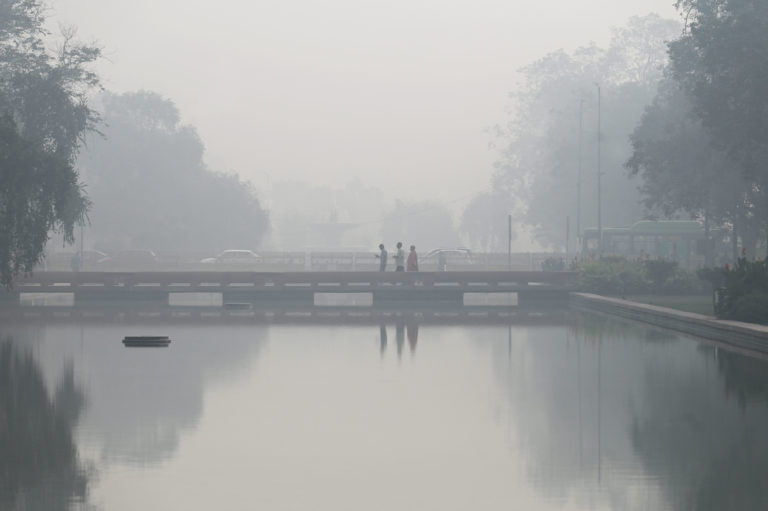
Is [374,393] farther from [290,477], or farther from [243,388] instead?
[290,477]

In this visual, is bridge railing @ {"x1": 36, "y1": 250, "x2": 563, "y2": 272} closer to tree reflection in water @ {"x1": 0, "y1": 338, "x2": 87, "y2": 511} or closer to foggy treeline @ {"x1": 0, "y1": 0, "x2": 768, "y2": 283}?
foggy treeline @ {"x1": 0, "y1": 0, "x2": 768, "y2": 283}

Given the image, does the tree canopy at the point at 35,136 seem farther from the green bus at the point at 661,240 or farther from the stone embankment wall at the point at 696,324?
the green bus at the point at 661,240

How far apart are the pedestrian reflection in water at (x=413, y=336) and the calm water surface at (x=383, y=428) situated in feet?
0.90

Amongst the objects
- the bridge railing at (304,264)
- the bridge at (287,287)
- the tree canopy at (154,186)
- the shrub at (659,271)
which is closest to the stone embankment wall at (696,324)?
the shrub at (659,271)

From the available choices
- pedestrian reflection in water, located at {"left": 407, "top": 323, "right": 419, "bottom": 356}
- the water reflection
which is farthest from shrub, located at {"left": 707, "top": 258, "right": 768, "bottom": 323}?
pedestrian reflection in water, located at {"left": 407, "top": 323, "right": 419, "bottom": 356}

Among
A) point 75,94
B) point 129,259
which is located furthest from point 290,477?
point 129,259

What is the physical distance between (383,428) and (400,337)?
44.9 feet

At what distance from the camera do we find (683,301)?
123 ft

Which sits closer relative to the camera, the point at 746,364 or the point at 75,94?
the point at 746,364

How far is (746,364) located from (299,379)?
7.54 metres

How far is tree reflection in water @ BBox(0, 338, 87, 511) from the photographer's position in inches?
348

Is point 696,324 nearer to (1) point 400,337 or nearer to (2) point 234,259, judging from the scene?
(1) point 400,337

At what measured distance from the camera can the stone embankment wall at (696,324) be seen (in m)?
22.2

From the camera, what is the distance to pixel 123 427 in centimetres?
1253
